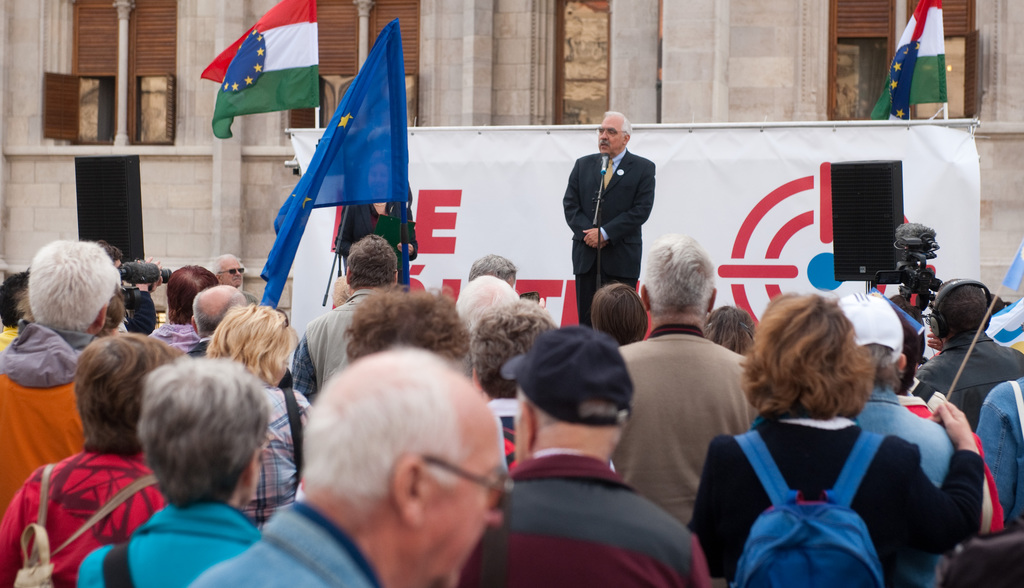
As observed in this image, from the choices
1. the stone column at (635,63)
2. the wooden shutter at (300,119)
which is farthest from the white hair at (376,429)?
the wooden shutter at (300,119)

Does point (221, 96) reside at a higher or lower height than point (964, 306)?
higher

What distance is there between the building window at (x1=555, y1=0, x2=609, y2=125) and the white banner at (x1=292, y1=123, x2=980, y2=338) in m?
4.95

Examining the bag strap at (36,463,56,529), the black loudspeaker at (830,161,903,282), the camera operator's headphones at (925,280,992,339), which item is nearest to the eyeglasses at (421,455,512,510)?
the bag strap at (36,463,56,529)

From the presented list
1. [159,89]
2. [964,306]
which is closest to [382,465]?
[964,306]

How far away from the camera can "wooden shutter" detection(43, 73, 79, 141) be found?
15.3m

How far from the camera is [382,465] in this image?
1.47 meters

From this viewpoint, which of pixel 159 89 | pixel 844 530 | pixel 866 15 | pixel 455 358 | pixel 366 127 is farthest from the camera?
pixel 159 89

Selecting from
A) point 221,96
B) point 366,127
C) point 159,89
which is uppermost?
point 159,89

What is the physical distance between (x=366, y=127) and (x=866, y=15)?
9.28 m

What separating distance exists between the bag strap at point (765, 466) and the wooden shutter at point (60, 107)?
14.6 meters

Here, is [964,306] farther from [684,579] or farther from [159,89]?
[159,89]

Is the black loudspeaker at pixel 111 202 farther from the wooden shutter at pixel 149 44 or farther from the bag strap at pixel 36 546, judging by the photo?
→ the wooden shutter at pixel 149 44

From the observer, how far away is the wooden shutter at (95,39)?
15781mm

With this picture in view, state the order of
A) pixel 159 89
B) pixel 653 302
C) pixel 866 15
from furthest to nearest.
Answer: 1. pixel 159 89
2. pixel 866 15
3. pixel 653 302
